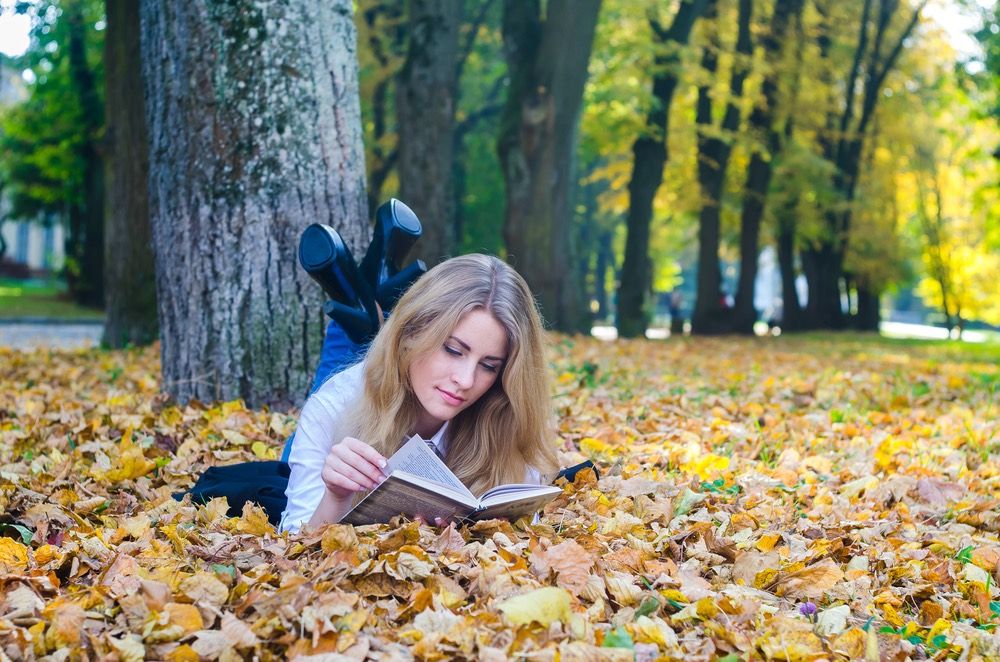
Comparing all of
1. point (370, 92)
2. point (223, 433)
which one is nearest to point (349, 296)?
point (223, 433)

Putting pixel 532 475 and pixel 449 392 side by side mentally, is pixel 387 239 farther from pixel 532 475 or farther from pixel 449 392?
pixel 449 392

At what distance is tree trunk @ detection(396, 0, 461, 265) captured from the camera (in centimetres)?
1352

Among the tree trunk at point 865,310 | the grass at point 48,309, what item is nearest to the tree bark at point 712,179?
the tree trunk at point 865,310

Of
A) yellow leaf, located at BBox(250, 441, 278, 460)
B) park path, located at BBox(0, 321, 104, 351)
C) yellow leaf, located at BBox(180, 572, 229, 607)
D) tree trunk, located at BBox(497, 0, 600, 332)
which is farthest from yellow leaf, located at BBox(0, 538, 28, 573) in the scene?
park path, located at BBox(0, 321, 104, 351)

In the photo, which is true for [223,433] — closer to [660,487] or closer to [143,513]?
[143,513]

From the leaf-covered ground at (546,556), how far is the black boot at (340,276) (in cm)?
81

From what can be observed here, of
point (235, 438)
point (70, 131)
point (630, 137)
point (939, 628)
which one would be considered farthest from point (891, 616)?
point (70, 131)

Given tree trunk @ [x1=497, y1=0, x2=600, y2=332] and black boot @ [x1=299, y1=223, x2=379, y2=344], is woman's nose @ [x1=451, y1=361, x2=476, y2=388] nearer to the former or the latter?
black boot @ [x1=299, y1=223, x2=379, y2=344]

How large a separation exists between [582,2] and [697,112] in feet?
25.2

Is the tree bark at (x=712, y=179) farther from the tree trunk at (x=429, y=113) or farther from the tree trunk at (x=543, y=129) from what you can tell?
the tree trunk at (x=429, y=113)

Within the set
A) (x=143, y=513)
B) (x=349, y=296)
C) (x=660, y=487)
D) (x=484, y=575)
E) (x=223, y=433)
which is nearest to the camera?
(x=484, y=575)

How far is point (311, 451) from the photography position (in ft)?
11.0

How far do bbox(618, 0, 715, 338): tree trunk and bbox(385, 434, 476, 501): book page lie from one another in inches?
634

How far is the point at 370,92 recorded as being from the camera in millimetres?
17156
